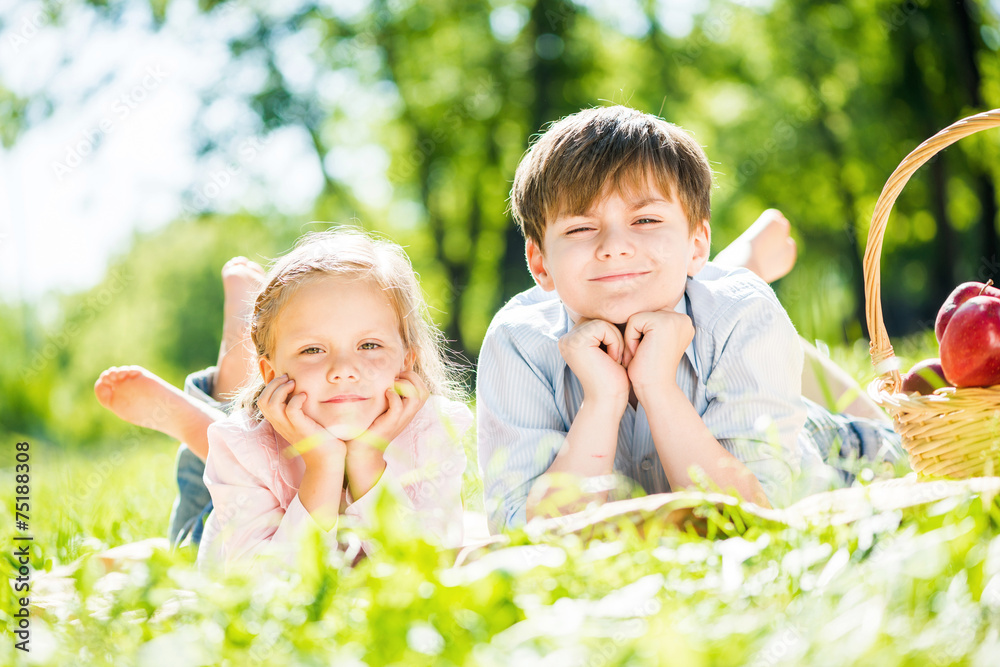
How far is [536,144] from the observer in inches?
90.7

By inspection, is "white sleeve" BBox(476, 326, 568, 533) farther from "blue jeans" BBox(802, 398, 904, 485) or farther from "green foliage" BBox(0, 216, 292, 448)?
"green foliage" BBox(0, 216, 292, 448)

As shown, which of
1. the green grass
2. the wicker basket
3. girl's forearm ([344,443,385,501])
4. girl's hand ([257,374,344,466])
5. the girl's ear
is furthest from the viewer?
the girl's ear

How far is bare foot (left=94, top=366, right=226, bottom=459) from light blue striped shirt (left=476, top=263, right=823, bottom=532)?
105cm

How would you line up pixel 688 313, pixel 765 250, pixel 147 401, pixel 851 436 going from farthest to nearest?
pixel 765 250 < pixel 851 436 < pixel 147 401 < pixel 688 313

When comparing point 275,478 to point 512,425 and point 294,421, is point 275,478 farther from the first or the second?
point 512,425

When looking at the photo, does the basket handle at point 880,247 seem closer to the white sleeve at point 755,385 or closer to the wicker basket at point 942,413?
the wicker basket at point 942,413

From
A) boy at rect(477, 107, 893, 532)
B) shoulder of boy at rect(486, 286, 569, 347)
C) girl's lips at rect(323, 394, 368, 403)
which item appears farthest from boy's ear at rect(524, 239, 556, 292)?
girl's lips at rect(323, 394, 368, 403)

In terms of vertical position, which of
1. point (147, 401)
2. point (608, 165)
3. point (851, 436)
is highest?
point (608, 165)

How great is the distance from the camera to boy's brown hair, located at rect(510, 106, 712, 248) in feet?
6.73

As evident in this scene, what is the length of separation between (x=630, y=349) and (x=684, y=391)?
0.26 m

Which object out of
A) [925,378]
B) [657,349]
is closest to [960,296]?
[925,378]

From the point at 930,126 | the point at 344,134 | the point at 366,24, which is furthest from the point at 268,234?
the point at 930,126

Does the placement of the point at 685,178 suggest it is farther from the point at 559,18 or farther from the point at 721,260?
the point at 559,18

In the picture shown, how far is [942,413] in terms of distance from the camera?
1.92 meters
